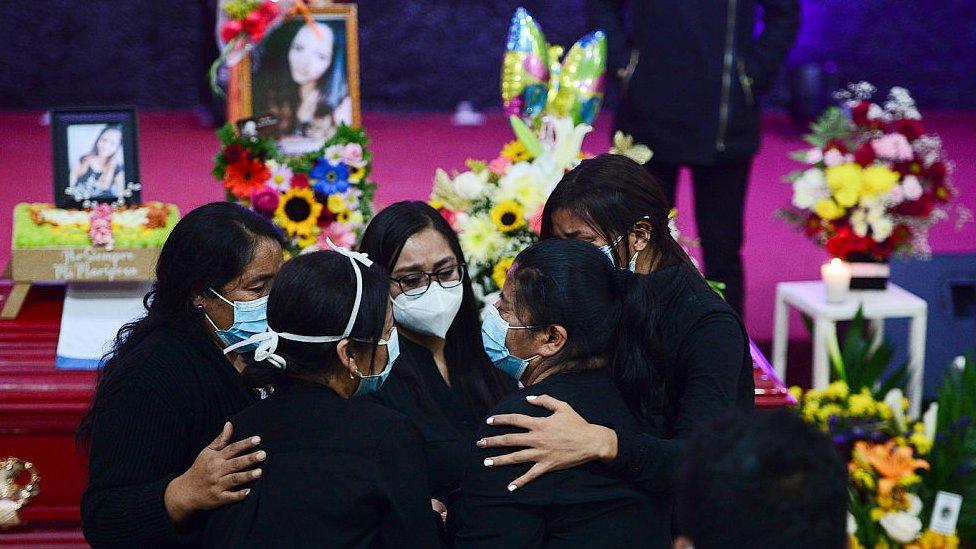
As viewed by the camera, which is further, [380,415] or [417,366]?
[417,366]

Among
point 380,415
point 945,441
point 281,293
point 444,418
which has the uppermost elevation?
point 281,293

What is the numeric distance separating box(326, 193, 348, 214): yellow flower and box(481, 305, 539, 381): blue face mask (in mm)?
1305

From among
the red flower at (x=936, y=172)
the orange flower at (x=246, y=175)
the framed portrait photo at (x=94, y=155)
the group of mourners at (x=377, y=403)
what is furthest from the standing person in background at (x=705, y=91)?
the group of mourners at (x=377, y=403)

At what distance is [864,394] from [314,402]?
2.06 m

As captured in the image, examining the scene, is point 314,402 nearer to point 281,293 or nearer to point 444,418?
point 281,293

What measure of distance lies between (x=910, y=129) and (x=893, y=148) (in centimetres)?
11

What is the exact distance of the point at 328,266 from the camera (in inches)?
72.7

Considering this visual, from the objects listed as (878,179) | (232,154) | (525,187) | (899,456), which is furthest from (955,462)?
(232,154)

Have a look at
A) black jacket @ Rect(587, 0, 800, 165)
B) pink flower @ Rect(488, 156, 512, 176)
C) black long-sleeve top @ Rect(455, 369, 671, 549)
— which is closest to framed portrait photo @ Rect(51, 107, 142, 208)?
pink flower @ Rect(488, 156, 512, 176)

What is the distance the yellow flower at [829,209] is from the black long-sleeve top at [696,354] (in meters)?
2.02

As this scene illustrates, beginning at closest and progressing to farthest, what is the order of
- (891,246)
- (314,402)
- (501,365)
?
(314,402)
(501,365)
(891,246)

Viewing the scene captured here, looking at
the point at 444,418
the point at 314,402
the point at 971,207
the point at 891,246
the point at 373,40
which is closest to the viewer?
the point at 314,402

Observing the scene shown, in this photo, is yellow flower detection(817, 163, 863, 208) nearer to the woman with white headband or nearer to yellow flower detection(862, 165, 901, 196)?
yellow flower detection(862, 165, 901, 196)

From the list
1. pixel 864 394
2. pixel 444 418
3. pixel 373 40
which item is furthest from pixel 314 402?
pixel 373 40
